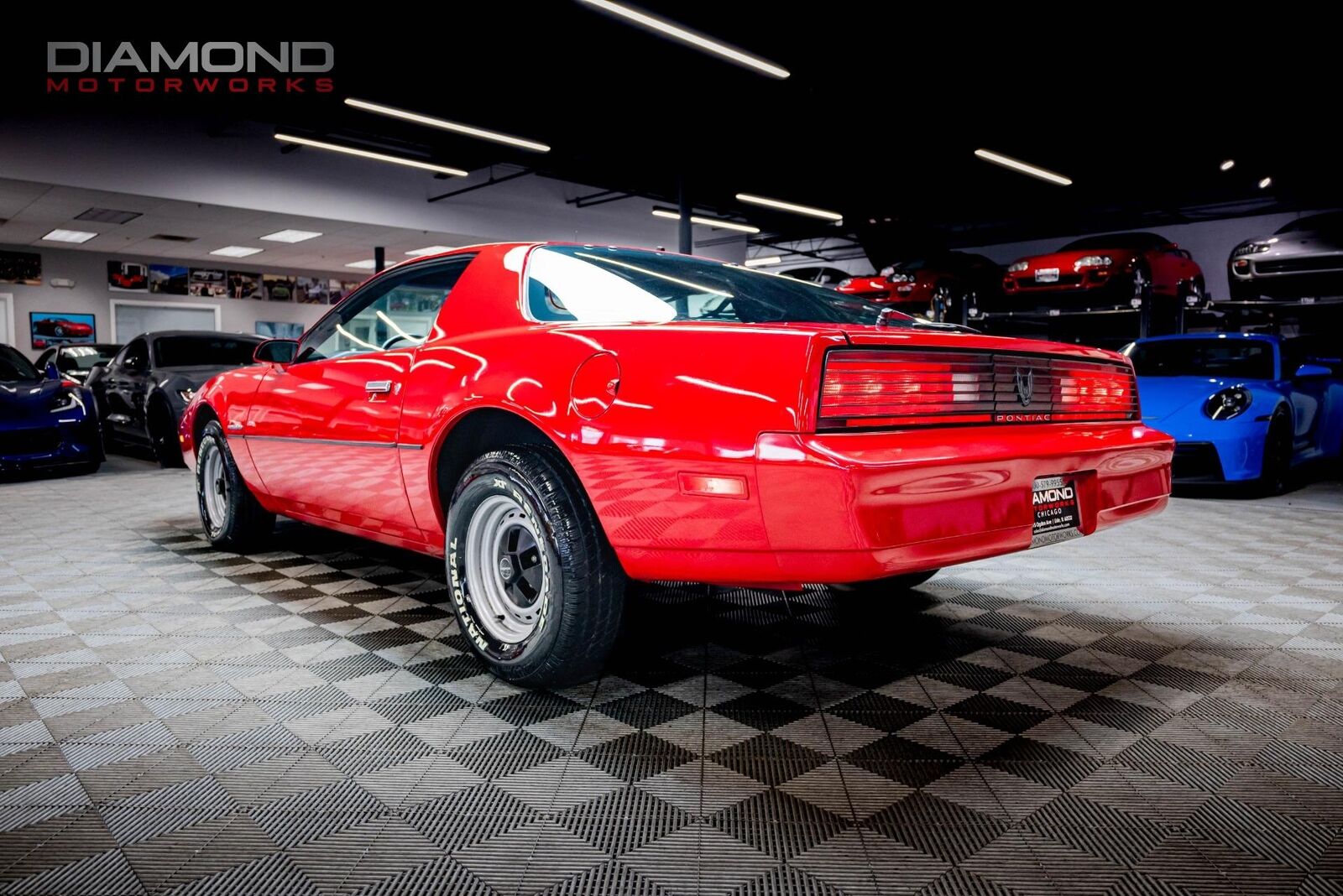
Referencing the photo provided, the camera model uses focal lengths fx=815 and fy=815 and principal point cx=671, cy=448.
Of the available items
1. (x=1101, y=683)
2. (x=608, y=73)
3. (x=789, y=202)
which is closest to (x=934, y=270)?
(x=608, y=73)

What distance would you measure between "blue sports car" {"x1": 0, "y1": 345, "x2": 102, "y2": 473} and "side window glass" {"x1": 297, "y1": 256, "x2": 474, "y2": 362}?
502 centimetres

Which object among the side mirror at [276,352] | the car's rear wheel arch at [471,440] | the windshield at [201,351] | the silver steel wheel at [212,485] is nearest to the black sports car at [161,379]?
the windshield at [201,351]

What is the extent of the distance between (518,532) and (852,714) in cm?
101

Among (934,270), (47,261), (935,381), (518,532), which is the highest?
(47,261)

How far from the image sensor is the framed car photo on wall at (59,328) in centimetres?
1736

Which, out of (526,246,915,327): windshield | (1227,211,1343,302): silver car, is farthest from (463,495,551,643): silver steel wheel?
(1227,211,1343,302): silver car

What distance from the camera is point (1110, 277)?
831cm

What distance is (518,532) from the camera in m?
2.30

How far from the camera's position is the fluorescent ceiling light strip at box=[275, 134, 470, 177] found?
36.1 feet

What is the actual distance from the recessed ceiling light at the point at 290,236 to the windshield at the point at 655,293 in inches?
575

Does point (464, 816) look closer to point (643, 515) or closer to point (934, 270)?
point (643, 515)

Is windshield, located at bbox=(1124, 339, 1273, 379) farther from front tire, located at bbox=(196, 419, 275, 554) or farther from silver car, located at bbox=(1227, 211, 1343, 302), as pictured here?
front tire, located at bbox=(196, 419, 275, 554)

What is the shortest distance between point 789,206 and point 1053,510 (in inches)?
567

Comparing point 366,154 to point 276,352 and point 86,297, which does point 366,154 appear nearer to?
point 276,352
